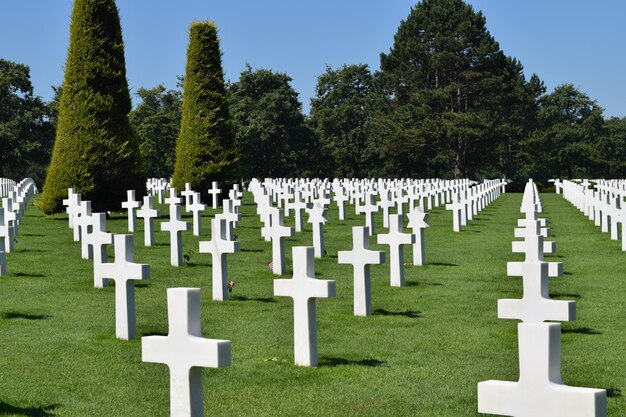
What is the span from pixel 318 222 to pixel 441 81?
5495cm

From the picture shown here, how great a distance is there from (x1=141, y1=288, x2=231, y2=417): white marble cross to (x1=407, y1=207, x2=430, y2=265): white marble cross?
1043cm

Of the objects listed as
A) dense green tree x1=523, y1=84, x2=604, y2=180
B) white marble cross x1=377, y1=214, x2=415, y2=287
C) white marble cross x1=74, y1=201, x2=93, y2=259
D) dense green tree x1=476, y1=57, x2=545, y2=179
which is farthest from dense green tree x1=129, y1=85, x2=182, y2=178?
white marble cross x1=377, y1=214, x2=415, y2=287

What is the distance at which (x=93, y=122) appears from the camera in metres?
28.8

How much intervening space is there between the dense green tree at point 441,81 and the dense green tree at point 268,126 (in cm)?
Answer: 588

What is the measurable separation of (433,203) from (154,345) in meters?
34.0

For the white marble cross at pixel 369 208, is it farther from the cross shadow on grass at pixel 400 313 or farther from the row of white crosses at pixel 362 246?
the cross shadow on grass at pixel 400 313

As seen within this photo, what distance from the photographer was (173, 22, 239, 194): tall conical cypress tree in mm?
34156

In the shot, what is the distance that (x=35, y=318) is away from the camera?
1095 cm

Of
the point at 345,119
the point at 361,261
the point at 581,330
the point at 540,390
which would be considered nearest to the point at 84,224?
the point at 361,261

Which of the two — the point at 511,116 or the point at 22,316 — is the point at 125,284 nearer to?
the point at 22,316

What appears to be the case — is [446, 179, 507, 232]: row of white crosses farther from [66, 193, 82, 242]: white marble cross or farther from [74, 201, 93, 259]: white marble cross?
[74, 201, 93, 259]: white marble cross

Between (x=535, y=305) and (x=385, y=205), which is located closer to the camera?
(x=535, y=305)

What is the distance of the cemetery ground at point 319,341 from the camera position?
285 inches

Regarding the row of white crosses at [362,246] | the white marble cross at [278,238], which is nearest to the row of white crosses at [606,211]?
the row of white crosses at [362,246]
